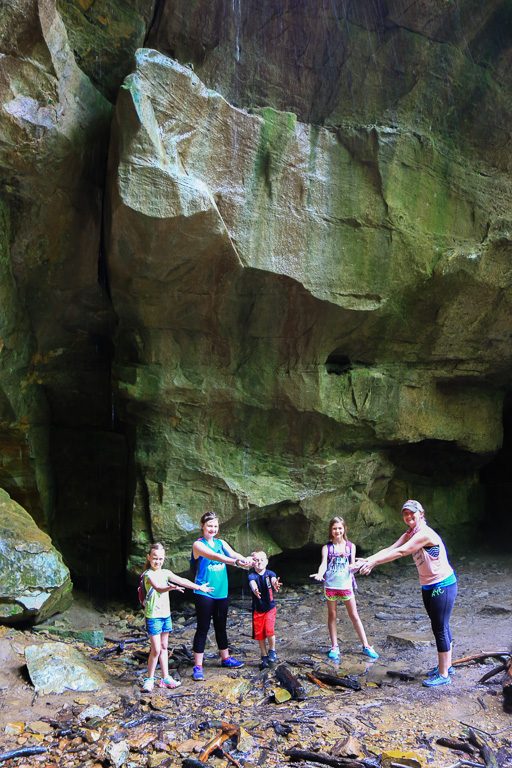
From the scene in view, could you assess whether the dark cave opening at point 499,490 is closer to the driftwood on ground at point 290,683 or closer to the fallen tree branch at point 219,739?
the driftwood on ground at point 290,683

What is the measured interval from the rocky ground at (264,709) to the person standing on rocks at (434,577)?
0.66ft

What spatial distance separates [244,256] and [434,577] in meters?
3.98

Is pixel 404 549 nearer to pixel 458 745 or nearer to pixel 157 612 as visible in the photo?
pixel 458 745

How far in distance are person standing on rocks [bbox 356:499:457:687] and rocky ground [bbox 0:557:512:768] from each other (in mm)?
200

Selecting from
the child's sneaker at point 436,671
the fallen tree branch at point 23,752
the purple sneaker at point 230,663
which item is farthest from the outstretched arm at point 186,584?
the child's sneaker at point 436,671

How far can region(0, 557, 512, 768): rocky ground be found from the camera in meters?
3.12

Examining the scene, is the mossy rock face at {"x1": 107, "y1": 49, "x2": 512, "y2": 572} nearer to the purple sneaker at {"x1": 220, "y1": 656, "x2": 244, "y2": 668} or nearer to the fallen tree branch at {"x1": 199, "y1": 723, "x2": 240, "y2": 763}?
the purple sneaker at {"x1": 220, "y1": 656, "x2": 244, "y2": 668}

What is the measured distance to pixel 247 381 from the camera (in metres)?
7.39

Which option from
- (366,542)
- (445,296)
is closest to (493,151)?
(445,296)

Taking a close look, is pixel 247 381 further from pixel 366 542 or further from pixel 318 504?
pixel 366 542

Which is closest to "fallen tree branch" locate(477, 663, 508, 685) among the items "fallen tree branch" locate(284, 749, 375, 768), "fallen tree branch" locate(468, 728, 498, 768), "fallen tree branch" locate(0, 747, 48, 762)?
"fallen tree branch" locate(468, 728, 498, 768)

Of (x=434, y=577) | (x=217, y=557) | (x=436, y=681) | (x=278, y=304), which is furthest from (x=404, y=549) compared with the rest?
(x=278, y=304)

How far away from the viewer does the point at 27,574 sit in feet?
17.3

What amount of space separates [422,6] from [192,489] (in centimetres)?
680
